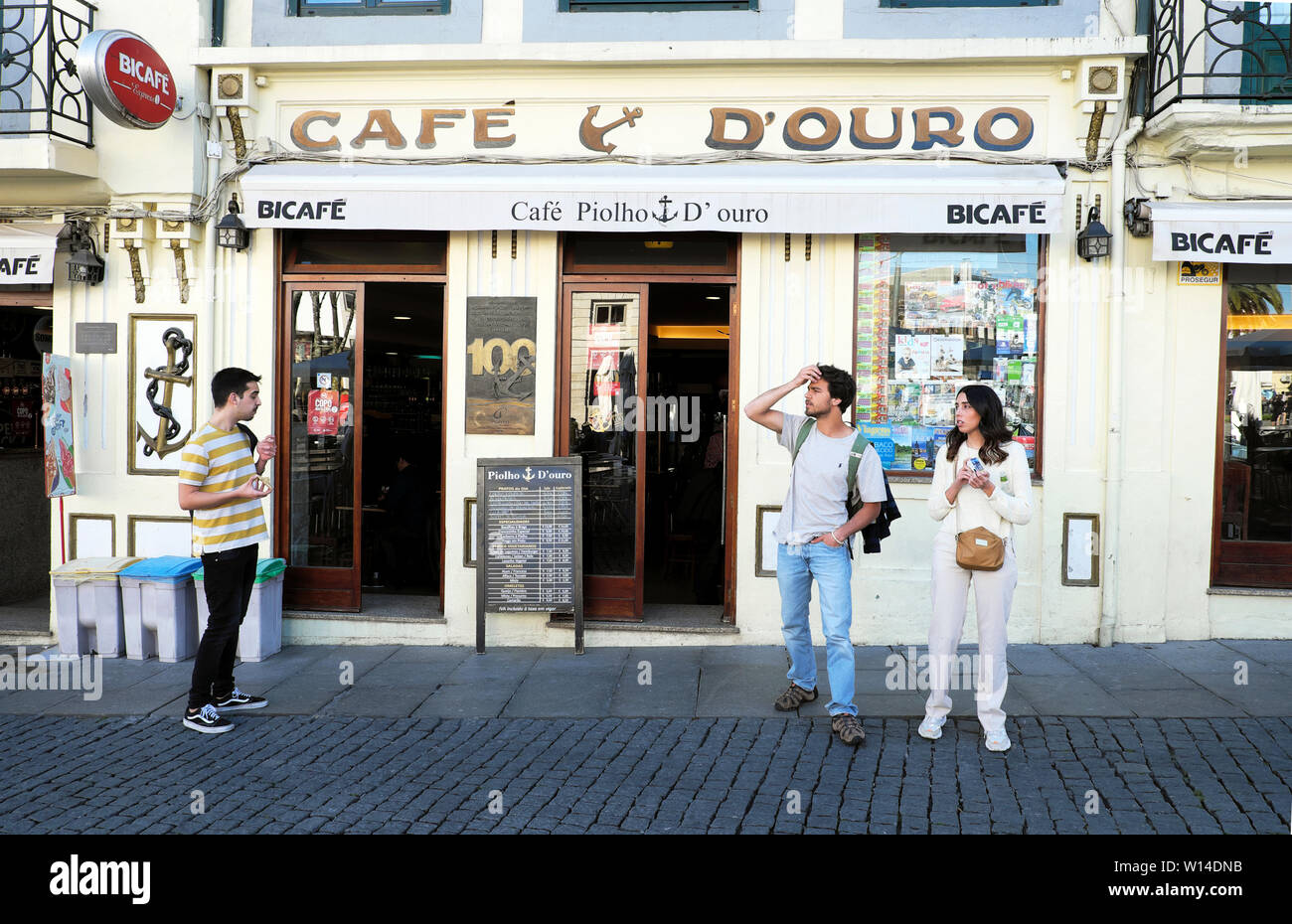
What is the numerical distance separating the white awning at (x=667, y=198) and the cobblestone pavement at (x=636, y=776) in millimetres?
3643

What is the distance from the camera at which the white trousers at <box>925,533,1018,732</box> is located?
17.3 ft

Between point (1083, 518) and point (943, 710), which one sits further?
point (1083, 518)

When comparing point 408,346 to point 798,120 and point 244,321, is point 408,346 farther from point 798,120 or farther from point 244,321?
point 798,120

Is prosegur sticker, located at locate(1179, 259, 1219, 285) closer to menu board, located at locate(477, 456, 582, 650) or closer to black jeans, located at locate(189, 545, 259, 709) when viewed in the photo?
menu board, located at locate(477, 456, 582, 650)

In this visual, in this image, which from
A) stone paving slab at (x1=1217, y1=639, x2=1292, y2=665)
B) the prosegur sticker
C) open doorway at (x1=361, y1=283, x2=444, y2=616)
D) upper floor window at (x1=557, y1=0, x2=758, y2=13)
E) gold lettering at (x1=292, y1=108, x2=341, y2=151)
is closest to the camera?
stone paving slab at (x1=1217, y1=639, x2=1292, y2=665)

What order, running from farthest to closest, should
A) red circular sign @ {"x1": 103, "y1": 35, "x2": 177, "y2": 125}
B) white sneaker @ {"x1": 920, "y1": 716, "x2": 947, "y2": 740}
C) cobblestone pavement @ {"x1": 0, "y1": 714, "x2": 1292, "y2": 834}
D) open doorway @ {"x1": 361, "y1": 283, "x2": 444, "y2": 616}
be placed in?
open doorway @ {"x1": 361, "y1": 283, "x2": 444, "y2": 616}, red circular sign @ {"x1": 103, "y1": 35, "x2": 177, "y2": 125}, white sneaker @ {"x1": 920, "y1": 716, "x2": 947, "y2": 740}, cobblestone pavement @ {"x1": 0, "y1": 714, "x2": 1292, "y2": 834}

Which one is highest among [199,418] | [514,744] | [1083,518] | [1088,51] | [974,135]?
[1088,51]

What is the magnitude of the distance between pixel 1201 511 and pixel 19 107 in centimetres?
1007

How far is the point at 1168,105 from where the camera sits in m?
6.94

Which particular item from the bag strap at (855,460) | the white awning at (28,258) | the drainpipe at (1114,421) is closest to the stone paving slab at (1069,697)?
the drainpipe at (1114,421)

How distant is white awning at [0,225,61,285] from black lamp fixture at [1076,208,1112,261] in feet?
26.4

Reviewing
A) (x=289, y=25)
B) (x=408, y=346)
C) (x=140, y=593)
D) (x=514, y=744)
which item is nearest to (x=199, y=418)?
(x=140, y=593)

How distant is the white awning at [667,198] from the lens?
7188 mm

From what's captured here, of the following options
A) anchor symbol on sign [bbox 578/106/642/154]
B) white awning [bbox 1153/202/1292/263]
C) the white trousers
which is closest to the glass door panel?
anchor symbol on sign [bbox 578/106/642/154]
